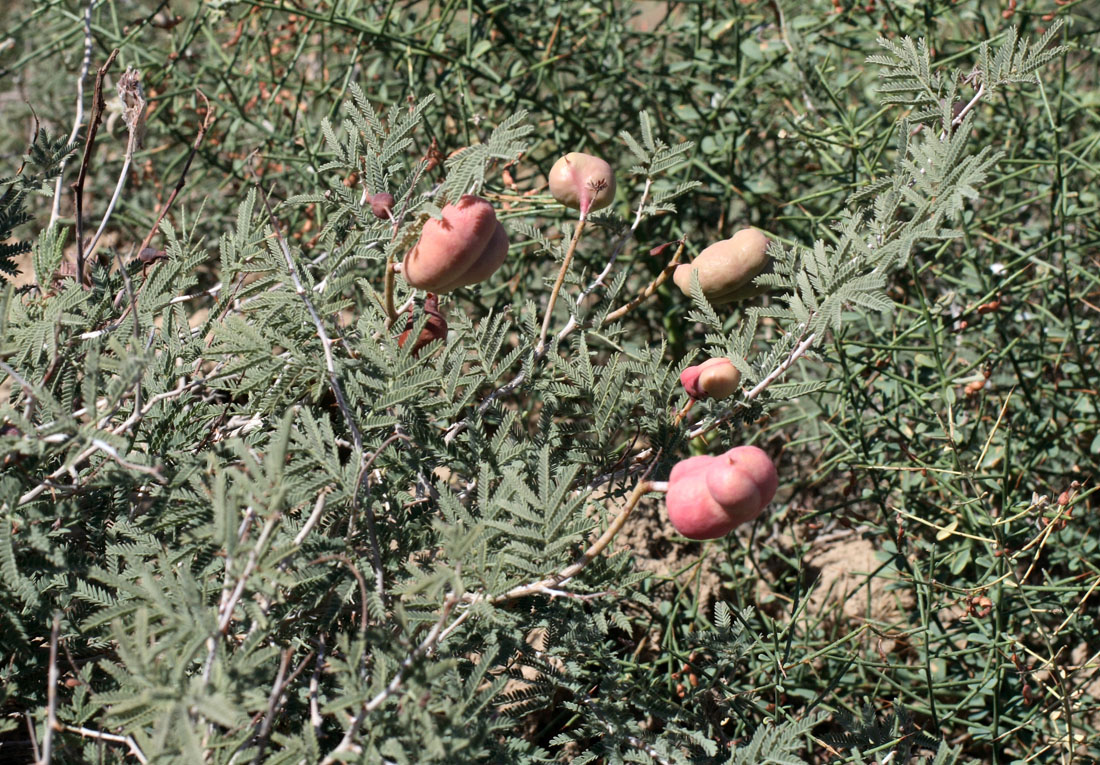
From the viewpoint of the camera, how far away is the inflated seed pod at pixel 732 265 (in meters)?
0.94

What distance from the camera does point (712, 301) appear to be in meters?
1.01

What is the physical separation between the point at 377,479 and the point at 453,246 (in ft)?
0.93

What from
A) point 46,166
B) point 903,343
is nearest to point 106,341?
point 46,166

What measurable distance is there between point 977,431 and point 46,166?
1369 millimetres

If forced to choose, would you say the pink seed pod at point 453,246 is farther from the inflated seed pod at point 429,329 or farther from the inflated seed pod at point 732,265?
the inflated seed pod at point 732,265

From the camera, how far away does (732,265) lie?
3.10 ft

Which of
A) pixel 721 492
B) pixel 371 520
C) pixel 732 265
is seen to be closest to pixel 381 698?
pixel 371 520

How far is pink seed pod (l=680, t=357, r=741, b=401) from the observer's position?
864 mm

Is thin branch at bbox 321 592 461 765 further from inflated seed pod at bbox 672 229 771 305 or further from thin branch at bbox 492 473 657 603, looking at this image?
inflated seed pod at bbox 672 229 771 305

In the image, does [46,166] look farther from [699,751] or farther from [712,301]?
[699,751]

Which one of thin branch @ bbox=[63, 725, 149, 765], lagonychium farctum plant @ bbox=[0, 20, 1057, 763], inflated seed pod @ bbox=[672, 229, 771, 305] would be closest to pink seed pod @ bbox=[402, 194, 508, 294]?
lagonychium farctum plant @ bbox=[0, 20, 1057, 763]

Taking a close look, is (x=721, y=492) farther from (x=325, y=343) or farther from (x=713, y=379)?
(x=325, y=343)

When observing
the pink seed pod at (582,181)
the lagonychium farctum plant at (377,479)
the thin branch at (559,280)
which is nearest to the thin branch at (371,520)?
the lagonychium farctum plant at (377,479)

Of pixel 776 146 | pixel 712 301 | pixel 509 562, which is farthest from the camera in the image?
pixel 776 146
